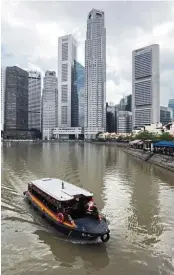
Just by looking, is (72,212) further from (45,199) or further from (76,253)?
(45,199)

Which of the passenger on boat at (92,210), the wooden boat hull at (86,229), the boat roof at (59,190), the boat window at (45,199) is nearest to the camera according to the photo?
the wooden boat hull at (86,229)

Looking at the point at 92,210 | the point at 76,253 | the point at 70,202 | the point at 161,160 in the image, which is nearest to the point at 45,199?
the point at 70,202

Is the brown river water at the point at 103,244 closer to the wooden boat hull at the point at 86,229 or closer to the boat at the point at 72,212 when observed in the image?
the wooden boat hull at the point at 86,229


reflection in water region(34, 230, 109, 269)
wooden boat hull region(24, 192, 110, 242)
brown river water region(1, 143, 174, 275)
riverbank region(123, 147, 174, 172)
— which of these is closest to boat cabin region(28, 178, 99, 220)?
wooden boat hull region(24, 192, 110, 242)

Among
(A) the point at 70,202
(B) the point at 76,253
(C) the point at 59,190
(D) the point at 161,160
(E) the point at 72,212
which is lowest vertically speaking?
(B) the point at 76,253

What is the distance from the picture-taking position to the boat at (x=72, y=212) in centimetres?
1412

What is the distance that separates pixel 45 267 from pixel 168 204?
13453mm

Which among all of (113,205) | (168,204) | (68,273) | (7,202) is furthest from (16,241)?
(168,204)

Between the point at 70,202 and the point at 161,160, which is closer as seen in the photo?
the point at 70,202

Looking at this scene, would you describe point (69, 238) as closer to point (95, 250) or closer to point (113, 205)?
point (95, 250)

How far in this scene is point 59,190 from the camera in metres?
18.1

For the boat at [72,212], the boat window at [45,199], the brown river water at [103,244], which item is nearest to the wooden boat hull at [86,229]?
the boat at [72,212]

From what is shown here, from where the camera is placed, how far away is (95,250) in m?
13.8

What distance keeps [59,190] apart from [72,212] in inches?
101
